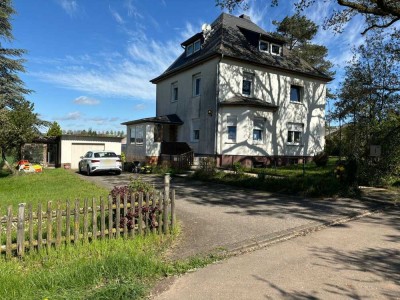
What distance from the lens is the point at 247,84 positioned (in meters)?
23.2

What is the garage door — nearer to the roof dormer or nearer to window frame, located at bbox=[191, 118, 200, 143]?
window frame, located at bbox=[191, 118, 200, 143]

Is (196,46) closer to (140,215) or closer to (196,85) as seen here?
(196,85)

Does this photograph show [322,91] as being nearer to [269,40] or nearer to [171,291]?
[269,40]

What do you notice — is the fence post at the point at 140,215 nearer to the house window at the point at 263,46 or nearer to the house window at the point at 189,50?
the house window at the point at 263,46

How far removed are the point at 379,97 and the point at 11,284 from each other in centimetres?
2191

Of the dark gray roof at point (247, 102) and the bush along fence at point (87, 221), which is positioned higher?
the dark gray roof at point (247, 102)

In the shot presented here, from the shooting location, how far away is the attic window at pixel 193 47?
2562cm

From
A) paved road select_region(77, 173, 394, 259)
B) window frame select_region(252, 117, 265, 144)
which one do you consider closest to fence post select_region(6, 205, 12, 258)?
paved road select_region(77, 173, 394, 259)

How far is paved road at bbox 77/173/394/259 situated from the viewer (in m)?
6.23

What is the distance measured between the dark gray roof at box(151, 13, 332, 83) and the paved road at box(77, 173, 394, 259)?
12.4 meters

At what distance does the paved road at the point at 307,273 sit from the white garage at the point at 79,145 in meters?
25.1

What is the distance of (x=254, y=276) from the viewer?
15.1ft

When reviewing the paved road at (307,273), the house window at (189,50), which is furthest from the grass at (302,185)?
the house window at (189,50)

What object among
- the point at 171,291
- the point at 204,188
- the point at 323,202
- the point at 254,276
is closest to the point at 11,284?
the point at 171,291
